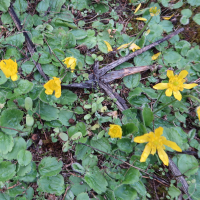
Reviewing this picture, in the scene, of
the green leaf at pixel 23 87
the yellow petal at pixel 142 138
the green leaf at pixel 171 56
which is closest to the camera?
the yellow petal at pixel 142 138

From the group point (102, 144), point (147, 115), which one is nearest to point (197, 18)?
point (147, 115)

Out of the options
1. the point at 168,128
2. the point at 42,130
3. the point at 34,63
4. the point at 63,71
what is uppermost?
the point at 34,63

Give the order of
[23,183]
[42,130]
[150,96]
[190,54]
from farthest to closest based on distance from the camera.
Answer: [190,54] < [150,96] < [42,130] < [23,183]

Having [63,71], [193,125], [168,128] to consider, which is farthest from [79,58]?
[193,125]

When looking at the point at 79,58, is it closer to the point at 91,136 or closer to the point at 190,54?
the point at 91,136

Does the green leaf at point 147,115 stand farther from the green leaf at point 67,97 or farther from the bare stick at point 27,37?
the bare stick at point 27,37

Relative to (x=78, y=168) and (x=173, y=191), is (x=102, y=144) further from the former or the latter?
(x=173, y=191)

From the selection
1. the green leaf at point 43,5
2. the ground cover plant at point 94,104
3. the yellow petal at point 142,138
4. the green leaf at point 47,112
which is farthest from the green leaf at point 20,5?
the yellow petal at point 142,138
